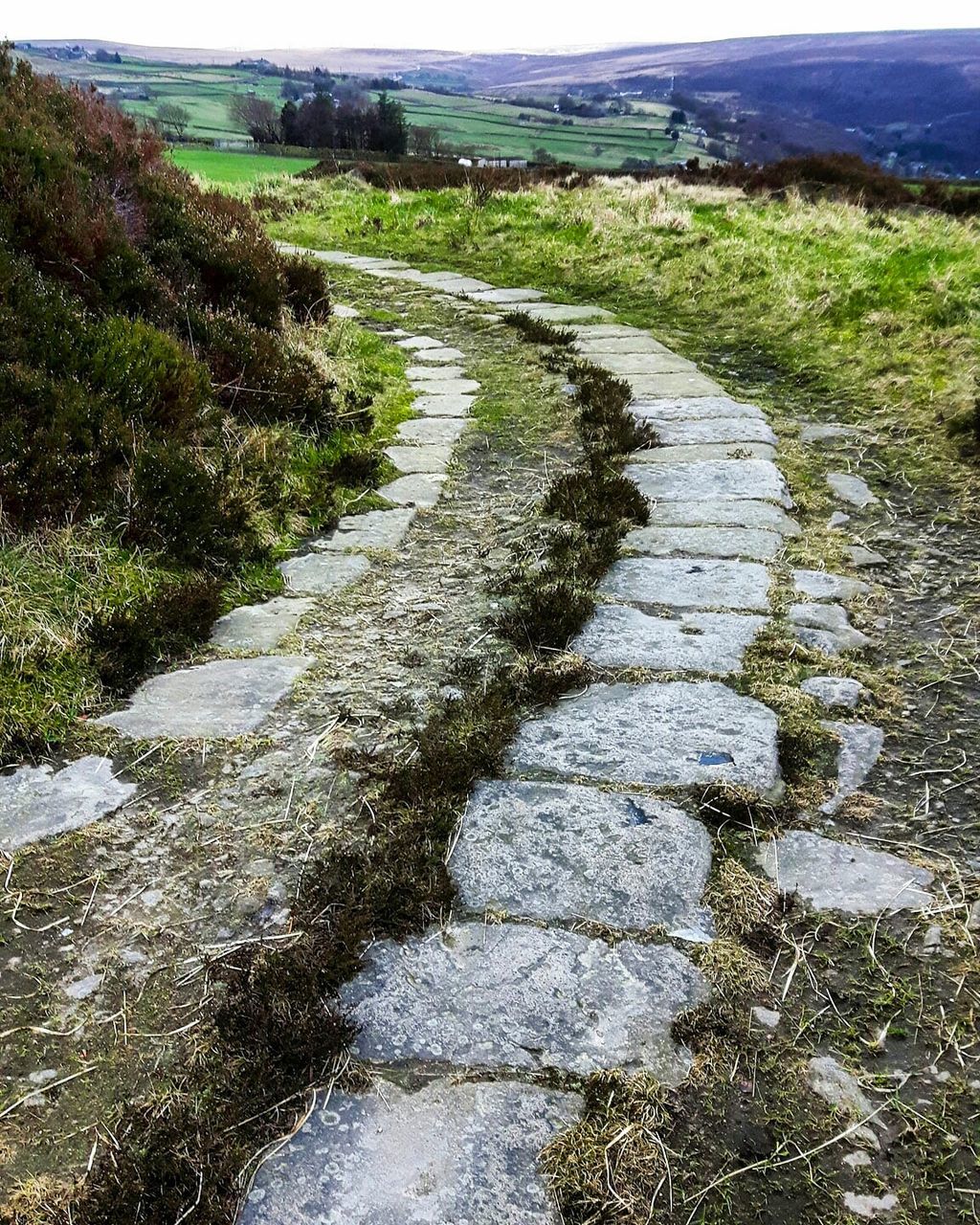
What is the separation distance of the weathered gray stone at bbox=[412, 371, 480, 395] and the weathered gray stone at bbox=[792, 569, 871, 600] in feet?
11.0

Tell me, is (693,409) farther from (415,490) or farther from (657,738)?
(657,738)

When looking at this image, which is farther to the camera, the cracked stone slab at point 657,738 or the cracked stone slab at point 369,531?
the cracked stone slab at point 369,531

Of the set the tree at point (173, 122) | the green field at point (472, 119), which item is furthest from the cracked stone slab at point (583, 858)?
Answer: the green field at point (472, 119)

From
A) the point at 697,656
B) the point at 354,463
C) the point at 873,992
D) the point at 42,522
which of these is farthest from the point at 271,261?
the point at 873,992

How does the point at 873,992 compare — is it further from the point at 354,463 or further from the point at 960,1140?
the point at 354,463

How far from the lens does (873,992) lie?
6.68ft

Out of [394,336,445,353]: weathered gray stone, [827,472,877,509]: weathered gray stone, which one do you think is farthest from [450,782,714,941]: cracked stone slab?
[394,336,445,353]: weathered gray stone

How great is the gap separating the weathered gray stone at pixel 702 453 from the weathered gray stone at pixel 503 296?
4.38 m

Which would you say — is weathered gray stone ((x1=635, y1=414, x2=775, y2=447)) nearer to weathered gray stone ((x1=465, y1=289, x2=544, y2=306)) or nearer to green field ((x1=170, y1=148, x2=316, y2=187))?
weathered gray stone ((x1=465, y1=289, x2=544, y2=306))

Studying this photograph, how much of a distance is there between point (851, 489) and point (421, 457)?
2.53 metres

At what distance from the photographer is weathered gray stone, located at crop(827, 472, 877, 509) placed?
189 inches

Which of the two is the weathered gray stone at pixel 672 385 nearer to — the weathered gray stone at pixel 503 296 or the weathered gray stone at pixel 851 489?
the weathered gray stone at pixel 851 489

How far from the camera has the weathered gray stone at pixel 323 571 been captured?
4.00 metres

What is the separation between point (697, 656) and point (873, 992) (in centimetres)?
150
